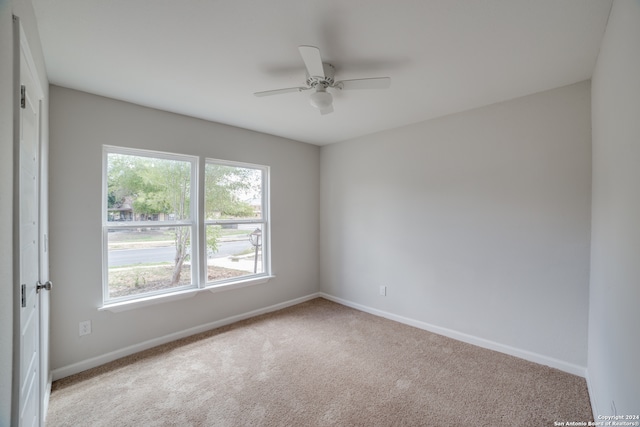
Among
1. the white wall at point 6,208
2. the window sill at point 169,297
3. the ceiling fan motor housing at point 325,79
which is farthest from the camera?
the window sill at point 169,297

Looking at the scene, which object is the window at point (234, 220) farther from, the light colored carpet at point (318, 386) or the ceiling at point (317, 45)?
the ceiling at point (317, 45)

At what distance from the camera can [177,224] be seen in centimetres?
302

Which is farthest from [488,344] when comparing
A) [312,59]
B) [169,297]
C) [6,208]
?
[6,208]

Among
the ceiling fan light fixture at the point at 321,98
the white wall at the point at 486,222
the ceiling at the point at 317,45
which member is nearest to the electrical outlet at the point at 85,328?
the ceiling at the point at 317,45

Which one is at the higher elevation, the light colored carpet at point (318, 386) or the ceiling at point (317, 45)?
the ceiling at point (317, 45)

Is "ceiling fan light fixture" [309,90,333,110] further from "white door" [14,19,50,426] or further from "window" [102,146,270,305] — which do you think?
"window" [102,146,270,305]

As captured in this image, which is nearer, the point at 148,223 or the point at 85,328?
the point at 85,328

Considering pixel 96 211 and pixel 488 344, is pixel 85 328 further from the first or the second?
pixel 488 344

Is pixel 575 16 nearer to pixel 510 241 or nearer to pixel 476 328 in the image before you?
pixel 510 241

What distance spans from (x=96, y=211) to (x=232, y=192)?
139 cm

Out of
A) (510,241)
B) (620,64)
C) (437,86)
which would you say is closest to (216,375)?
(510,241)

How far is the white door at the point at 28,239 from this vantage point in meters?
1.09

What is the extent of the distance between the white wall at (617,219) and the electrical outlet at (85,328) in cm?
358

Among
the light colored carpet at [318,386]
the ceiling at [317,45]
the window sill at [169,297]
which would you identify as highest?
the ceiling at [317,45]
